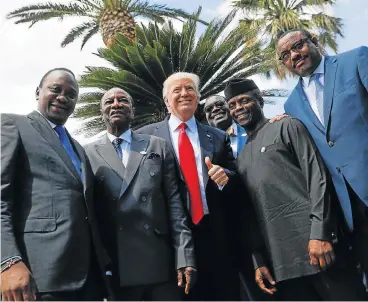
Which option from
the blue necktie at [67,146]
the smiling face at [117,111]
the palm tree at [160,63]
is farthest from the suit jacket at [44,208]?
the palm tree at [160,63]

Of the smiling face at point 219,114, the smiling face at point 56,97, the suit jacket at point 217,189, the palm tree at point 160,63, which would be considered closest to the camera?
the smiling face at point 56,97

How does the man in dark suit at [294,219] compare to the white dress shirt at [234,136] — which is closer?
the man in dark suit at [294,219]

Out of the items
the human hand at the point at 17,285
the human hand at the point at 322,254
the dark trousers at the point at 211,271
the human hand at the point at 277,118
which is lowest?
the dark trousers at the point at 211,271

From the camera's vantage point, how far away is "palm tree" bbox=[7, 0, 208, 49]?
48.9 ft

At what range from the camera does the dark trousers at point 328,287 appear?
2.91 meters

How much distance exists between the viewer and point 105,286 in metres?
2.86

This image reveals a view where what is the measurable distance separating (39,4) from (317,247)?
1480 centimetres

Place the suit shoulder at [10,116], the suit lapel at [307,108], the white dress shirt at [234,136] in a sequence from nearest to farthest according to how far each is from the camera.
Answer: the suit shoulder at [10,116]
the suit lapel at [307,108]
the white dress shirt at [234,136]

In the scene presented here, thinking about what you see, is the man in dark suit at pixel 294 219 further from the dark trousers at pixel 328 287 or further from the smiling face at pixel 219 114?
the smiling face at pixel 219 114

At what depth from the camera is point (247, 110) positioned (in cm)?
355

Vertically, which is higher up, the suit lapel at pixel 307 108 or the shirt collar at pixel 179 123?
the suit lapel at pixel 307 108

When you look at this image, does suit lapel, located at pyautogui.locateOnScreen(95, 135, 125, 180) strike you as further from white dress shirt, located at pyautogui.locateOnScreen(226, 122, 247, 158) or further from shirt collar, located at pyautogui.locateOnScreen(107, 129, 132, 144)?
white dress shirt, located at pyautogui.locateOnScreen(226, 122, 247, 158)

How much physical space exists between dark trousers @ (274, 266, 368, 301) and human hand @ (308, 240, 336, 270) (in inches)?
4.6

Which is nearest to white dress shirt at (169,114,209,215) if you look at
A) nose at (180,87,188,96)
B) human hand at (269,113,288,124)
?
nose at (180,87,188,96)
